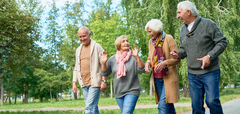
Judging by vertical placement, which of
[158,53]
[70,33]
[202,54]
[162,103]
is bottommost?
[162,103]

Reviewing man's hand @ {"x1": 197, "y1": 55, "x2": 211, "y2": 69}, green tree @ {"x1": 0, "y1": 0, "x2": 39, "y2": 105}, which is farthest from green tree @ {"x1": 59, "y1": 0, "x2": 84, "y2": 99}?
man's hand @ {"x1": 197, "y1": 55, "x2": 211, "y2": 69}

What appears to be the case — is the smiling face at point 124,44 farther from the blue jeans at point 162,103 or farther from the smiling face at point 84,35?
the smiling face at point 84,35

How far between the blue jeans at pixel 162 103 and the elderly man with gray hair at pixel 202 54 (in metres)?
0.47

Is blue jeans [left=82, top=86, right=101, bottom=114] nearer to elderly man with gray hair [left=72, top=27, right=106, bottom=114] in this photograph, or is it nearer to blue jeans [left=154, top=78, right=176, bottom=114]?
elderly man with gray hair [left=72, top=27, right=106, bottom=114]

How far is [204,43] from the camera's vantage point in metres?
3.62

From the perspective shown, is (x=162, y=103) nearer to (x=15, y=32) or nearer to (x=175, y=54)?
(x=175, y=54)

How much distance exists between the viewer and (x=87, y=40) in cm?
548

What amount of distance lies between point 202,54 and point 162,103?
1.09m

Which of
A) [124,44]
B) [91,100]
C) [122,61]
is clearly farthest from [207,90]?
[91,100]

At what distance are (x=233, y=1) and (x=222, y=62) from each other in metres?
3.74

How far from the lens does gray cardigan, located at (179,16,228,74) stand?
3486 mm

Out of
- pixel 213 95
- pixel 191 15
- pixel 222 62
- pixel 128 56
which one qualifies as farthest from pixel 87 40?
pixel 222 62

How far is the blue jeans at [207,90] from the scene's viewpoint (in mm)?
3484

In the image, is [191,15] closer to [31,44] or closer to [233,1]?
[31,44]
